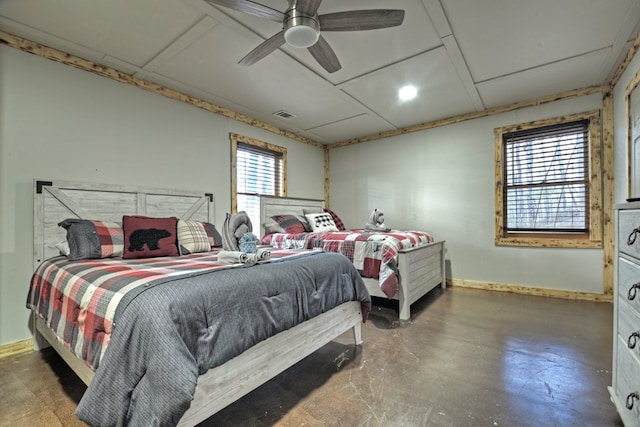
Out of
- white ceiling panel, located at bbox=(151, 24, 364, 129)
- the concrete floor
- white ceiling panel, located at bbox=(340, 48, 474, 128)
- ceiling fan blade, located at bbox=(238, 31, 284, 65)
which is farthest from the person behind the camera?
white ceiling panel, located at bbox=(340, 48, 474, 128)

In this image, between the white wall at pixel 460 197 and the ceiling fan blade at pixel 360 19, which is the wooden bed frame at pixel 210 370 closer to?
the ceiling fan blade at pixel 360 19

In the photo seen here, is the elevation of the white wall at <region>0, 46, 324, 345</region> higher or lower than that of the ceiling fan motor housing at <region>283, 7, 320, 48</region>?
lower

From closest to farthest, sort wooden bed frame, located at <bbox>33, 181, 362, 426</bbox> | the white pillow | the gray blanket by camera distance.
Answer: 1. the gray blanket
2. wooden bed frame, located at <bbox>33, 181, 362, 426</bbox>
3. the white pillow

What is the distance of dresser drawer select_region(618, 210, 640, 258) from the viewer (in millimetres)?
1192

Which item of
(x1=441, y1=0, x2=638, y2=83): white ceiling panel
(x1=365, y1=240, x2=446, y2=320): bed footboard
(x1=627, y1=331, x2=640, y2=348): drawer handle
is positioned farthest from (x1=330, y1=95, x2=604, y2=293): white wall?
(x1=627, y1=331, x2=640, y2=348): drawer handle

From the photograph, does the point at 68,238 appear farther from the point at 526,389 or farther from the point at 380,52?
the point at 526,389

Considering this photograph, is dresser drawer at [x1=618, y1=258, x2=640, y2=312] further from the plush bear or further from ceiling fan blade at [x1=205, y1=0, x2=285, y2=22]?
the plush bear

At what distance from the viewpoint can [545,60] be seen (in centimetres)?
279

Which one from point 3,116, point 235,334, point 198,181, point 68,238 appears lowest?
point 235,334

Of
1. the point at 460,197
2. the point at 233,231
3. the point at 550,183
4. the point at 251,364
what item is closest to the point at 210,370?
the point at 251,364

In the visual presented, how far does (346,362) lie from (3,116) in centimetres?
330

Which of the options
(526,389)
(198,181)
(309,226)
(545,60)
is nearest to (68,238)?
(198,181)

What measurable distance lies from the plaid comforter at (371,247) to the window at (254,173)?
0.95 m

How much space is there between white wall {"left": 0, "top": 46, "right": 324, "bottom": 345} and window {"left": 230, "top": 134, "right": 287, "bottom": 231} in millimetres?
301
